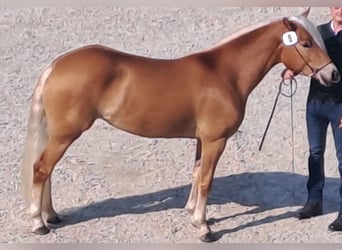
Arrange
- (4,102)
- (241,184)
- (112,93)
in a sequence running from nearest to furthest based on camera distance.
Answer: (112,93)
(241,184)
(4,102)

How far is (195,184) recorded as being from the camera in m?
4.82

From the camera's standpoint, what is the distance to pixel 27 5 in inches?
246

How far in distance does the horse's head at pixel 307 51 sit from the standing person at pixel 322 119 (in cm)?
13

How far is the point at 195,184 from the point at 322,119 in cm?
66

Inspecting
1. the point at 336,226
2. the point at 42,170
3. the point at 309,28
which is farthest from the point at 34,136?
the point at 336,226

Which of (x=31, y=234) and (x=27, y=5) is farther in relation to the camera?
(x=27, y=5)

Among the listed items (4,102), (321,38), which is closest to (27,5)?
(4,102)

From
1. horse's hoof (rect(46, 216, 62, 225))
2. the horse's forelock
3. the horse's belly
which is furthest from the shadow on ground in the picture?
the horse's forelock

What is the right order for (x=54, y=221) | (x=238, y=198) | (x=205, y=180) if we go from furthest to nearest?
(x=238, y=198) → (x=54, y=221) → (x=205, y=180)

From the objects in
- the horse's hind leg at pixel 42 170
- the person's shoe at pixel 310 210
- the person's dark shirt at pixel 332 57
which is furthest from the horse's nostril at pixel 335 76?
the horse's hind leg at pixel 42 170

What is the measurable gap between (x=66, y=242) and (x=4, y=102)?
1.15m

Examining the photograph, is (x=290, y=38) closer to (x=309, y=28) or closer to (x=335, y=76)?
(x=309, y=28)

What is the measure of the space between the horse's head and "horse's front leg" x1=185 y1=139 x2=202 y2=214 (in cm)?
59

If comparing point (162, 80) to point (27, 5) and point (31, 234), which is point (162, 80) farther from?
point (27, 5)
